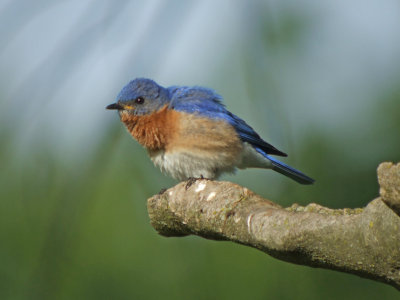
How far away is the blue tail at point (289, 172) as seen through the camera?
6020mm

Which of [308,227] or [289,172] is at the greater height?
[308,227]

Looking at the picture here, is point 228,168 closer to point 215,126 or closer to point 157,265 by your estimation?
point 215,126

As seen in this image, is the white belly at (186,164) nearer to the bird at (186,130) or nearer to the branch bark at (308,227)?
the bird at (186,130)

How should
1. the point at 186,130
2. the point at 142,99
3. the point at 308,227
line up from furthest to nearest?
the point at 142,99 < the point at 186,130 < the point at 308,227

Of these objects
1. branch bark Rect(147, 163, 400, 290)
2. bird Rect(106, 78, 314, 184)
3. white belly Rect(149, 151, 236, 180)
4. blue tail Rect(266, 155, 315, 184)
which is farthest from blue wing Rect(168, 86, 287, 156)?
branch bark Rect(147, 163, 400, 290)

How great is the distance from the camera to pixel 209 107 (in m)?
6.18

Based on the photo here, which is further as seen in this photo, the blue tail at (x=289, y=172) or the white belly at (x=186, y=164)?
the blue tail at (x=289, y=172)

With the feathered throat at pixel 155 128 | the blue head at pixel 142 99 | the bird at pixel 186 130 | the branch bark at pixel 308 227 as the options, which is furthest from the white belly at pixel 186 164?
the branch bark at pixel 308 227

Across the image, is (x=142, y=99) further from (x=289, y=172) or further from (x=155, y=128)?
(x=289, y=172)

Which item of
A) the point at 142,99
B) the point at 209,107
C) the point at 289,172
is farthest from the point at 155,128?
the point at 289,172

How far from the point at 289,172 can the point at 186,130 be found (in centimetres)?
132

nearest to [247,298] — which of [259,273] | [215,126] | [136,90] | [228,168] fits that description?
[259,273]

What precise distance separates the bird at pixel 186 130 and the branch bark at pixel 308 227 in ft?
7.38

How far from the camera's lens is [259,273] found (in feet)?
19.9
